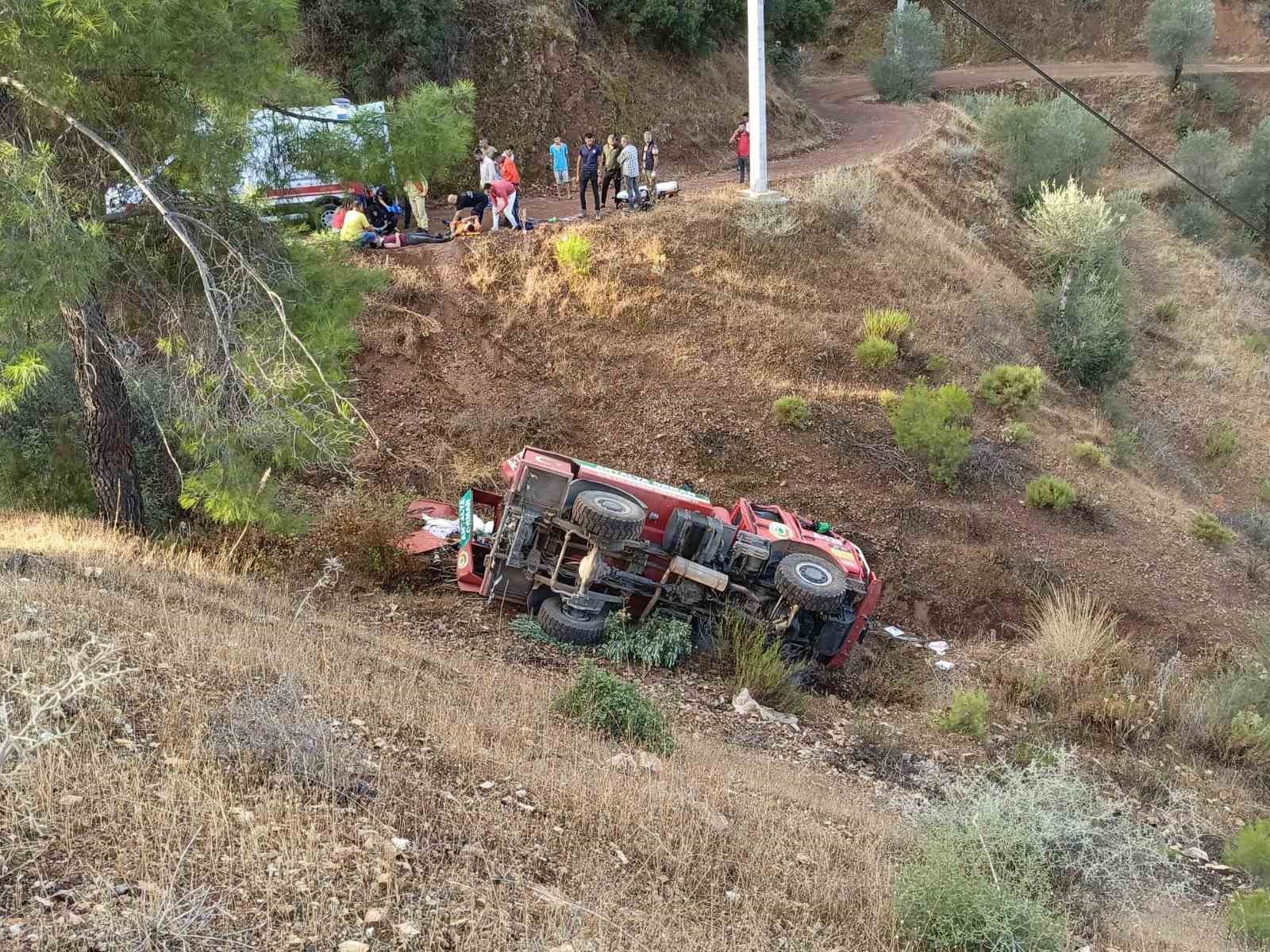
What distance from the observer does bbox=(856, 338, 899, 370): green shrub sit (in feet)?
53.6

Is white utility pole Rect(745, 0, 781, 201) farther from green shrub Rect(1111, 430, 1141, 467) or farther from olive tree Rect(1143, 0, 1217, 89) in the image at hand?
olive tree Rect(1143, 0, 1217, 89)

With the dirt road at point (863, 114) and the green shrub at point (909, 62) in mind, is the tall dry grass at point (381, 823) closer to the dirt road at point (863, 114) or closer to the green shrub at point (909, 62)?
the dirt road at point (863, 114)

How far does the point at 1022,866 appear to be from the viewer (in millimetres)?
5953

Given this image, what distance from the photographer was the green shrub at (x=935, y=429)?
48.3ft

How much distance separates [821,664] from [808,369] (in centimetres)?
669

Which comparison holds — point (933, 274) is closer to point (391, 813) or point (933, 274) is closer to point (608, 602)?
point (608, 602)

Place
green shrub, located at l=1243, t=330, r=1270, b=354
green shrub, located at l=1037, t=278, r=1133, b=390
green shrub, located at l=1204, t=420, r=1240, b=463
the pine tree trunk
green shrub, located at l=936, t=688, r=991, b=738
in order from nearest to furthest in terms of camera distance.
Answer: green shrub, located at l=936, t=688, r=991, b=738 < the pine tree trunk < green shrub, located at l=1204, t=420, r=1240, b=463 < green shrub, located at l=1037, t=278, r=1133, b=390 < green shrub, located at l=1243, t=330, r=1270, b=354

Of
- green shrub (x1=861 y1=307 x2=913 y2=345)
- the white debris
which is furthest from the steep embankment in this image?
the white debris

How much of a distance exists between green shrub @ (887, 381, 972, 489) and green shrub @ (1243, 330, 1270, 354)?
14.0m

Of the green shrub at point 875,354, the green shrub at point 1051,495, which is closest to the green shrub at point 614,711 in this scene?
the green shrub at point 1051,495

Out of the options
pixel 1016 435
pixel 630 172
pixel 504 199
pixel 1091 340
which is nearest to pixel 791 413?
pixel 1016 435

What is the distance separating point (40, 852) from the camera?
13.9 feet

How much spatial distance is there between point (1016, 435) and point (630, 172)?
8490 mm

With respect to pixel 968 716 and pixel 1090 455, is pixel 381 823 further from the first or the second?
pixel 1090 455
